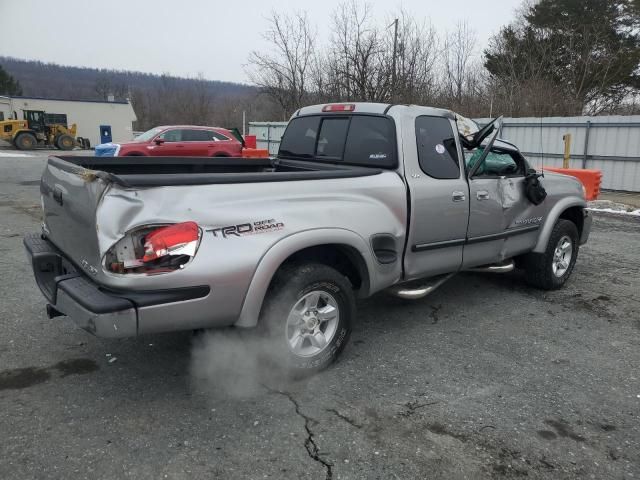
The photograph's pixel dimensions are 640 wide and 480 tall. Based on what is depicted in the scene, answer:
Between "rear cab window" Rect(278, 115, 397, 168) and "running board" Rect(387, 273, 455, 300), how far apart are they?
3.16 feet

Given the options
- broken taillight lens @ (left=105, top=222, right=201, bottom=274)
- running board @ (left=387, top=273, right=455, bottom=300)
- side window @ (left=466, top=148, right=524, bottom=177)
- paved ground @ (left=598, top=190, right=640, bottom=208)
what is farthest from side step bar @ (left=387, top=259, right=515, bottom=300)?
paved ground @ (left=598, top=190, right=640, bottom=208)

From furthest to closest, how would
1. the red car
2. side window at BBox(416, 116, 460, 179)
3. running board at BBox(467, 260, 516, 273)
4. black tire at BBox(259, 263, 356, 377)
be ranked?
the red car → running board at BBox(467, 260, 516, 273) → side window at BBox(416, 116, 460, 179) → black tire at BBox(259, 263, 356, 377)

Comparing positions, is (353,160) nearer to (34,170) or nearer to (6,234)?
(6,234)

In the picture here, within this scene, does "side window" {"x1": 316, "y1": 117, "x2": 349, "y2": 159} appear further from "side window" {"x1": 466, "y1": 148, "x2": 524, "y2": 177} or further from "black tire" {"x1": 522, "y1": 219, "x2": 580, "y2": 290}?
"black tire" {"x1": 522, "y1": 219, "x2": 580, "y2": 290}

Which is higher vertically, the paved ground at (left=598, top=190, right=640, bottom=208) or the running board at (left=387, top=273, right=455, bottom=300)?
the paved ground at (left=598, top=190, right=640, bottom=208)

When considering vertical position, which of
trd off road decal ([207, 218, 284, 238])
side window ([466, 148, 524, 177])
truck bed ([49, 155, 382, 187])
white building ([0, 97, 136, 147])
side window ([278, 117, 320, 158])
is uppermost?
white building ([0, 97, 136, 147])

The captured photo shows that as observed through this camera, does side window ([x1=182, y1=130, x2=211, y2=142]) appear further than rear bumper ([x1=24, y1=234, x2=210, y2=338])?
Yes

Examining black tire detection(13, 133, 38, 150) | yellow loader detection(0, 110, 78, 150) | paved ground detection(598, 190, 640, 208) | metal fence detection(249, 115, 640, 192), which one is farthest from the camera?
yellow loader detection(0, 110, 78, 150)

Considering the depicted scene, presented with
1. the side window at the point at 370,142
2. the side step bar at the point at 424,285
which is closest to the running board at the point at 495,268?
the side step bar at the point at 424,285

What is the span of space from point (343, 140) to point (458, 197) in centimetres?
107

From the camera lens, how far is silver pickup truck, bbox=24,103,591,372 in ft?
9.05

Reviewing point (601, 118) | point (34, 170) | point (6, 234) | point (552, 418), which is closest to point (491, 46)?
point (601, 118)

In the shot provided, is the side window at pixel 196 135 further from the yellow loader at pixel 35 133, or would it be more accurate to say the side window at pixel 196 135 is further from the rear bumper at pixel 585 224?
the yellow loader at pixel 35 133

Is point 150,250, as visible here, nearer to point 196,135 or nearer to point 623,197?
point 623,197
